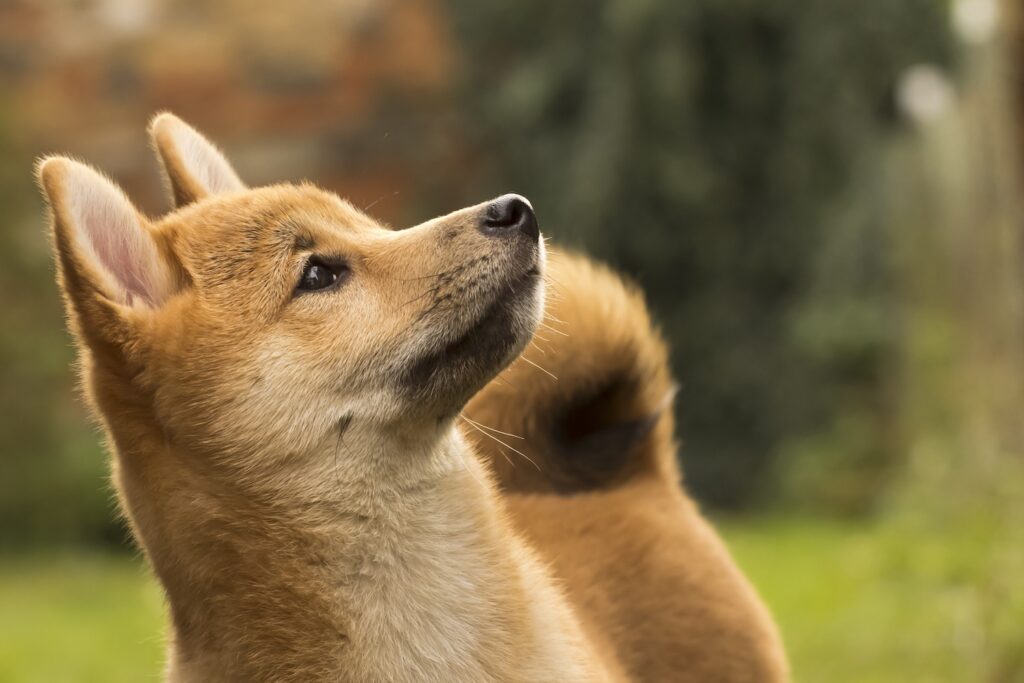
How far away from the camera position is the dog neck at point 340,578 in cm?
262

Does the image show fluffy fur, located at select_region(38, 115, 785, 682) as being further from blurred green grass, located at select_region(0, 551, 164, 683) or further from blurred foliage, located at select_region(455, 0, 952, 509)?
Answer: blurred foliage, located at select_region(455, 0, 952, 509)

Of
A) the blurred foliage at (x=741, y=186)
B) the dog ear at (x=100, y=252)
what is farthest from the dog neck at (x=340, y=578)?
the blurred foliage at (x=741, y=186)

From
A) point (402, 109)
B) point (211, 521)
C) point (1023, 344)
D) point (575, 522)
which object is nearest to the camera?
point (211, 521)

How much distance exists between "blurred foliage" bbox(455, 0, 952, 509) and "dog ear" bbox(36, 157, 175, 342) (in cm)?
721

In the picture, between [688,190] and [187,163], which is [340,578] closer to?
[187,163]

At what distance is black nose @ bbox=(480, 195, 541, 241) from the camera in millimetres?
2795

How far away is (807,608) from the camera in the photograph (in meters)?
6.42

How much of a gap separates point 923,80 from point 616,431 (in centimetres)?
668

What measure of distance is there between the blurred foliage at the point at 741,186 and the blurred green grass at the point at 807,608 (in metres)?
1.36

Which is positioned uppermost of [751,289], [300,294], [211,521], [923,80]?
[300,294]

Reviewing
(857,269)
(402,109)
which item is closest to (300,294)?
(857,269)

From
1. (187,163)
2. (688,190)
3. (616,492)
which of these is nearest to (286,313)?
(187,163)

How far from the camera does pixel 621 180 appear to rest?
10258mm

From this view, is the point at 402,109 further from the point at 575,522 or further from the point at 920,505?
the point at 575,522
